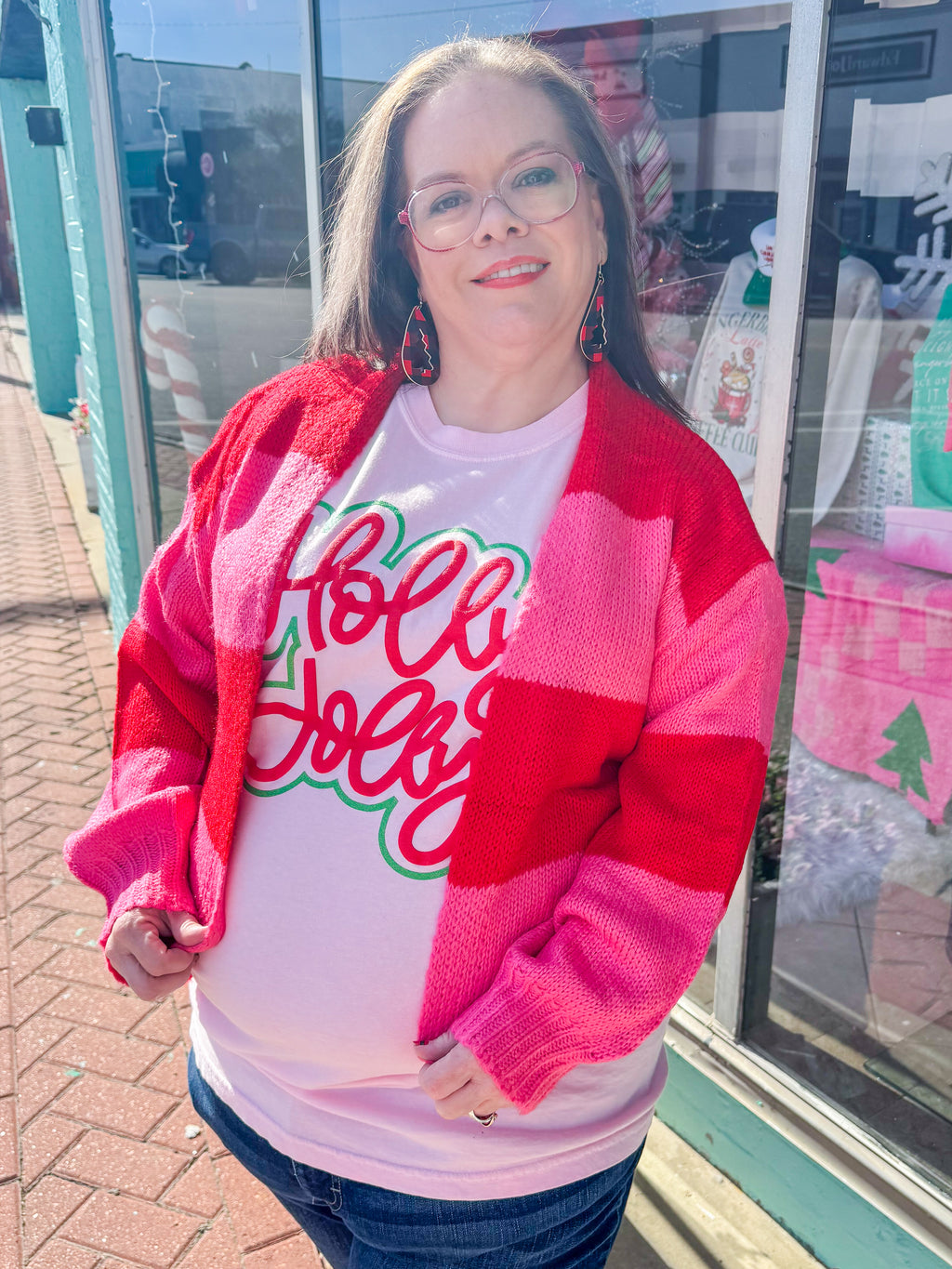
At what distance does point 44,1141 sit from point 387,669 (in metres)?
2.00

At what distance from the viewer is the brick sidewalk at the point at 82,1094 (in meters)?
2.39

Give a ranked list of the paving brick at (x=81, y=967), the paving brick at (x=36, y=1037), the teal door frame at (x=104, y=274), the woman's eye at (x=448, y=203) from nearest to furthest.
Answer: the woman's eye at (x=448, y=203) < the paving brick at (x=36, y=1037) < the paving brick at (x=81, y=967) < the teal door frame at (x=104, y=274)

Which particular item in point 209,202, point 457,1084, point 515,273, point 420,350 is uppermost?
point 209,202

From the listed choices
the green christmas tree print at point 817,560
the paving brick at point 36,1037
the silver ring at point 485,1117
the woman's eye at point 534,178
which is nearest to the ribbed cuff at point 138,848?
the silver ring at point 485,1117

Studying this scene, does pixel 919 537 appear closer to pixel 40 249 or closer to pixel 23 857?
pixel 23 857

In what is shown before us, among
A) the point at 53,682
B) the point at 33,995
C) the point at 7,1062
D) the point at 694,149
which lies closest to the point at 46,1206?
the point at 7,1062

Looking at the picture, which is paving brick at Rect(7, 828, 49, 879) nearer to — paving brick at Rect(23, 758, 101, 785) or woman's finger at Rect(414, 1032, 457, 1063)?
paving brick at Rect(23, 758, 101, 785)

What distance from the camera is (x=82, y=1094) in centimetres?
281

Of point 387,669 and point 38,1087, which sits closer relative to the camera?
point 387,669

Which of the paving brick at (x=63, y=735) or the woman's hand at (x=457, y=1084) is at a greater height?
the woman's hand at (x=457, y=1084)

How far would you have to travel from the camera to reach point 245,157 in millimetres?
3811

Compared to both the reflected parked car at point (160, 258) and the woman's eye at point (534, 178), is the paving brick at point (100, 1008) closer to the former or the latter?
the woman's eye at point (534, 178)

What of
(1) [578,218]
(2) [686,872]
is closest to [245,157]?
(1) [578,218]

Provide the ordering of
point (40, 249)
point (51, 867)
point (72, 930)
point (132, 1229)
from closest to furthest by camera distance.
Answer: point (132, 1229) < point (72, 930) < point (51, 867) < point (40, 249)
